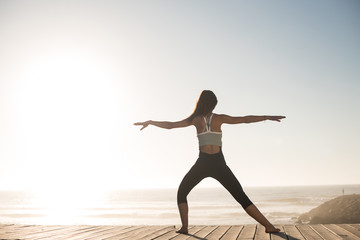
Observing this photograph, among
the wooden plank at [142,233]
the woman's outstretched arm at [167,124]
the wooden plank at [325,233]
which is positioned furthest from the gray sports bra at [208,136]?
the wooden plank at [325,233]

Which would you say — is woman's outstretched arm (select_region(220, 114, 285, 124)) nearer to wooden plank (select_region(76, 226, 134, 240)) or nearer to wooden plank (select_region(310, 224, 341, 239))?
wooden plank (select_region(310, 224, 341, 239))

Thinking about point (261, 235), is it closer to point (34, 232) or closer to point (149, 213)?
point (34, 232)

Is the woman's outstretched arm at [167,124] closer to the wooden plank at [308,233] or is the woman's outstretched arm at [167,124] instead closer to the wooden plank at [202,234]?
the wooden plank at [202,234]

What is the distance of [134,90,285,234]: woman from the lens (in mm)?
5445

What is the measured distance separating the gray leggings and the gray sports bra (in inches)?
7.4

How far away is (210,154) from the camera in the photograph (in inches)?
218

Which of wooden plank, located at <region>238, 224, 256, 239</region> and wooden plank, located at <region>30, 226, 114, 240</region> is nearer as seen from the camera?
wooden plank, located at <region>238, 224, 256, 239</region>

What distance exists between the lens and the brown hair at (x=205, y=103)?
5762 millimetres

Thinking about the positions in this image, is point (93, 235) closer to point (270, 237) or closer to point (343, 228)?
point (270, 237)

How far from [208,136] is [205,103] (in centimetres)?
61

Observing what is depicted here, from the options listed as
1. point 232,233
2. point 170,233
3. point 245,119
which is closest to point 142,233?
point 170,233

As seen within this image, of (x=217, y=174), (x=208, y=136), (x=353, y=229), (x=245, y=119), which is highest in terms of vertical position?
(x=245, y=119)

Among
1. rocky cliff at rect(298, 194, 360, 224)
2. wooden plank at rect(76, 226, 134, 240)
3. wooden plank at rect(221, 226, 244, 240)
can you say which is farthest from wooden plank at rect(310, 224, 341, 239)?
rocky cliff at rect(298, 194, 360, 224)

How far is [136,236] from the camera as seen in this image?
5.52 m
